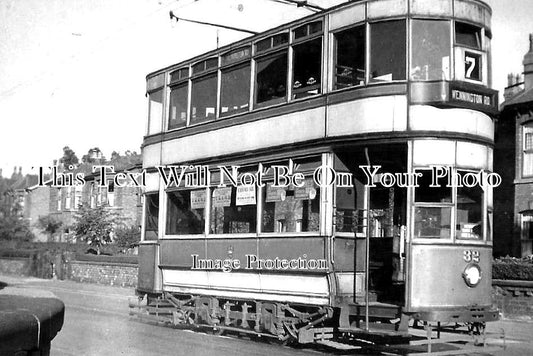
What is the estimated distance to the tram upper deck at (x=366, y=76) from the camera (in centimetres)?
993

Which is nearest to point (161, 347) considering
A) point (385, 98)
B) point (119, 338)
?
point (119, 338)

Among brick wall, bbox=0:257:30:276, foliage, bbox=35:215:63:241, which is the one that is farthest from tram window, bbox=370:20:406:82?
foliage, bbox=35:215:63:241

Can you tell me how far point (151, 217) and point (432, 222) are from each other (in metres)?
7.14

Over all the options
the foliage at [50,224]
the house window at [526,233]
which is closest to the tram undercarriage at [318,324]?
the house window at [526,233]

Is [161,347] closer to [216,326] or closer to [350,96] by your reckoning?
[216,326]

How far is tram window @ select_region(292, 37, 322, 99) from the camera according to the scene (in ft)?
36.4

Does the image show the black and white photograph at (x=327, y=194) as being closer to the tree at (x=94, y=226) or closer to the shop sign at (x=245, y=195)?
the shop sign at (x=245, y=195)

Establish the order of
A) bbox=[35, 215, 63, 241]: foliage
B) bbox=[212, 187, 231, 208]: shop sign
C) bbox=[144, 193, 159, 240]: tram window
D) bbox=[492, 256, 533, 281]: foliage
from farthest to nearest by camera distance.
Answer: bbox=[35, 215, 63, 241]: foliage < bbox=[492, 256, 533, 281]: foliage < bbox=[144, 193, 159, 240]: tram window < bbox=[212, 187, 231, 208]: shop sign

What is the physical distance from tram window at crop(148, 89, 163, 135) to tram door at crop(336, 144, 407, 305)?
18.7 feet

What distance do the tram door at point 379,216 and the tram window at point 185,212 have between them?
3593 millimetres

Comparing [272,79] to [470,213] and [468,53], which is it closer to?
[468,53]

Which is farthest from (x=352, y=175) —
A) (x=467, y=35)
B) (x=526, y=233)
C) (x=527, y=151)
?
(x=527, y=151)

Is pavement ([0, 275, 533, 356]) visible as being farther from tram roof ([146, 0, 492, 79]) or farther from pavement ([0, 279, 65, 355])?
tram roof ([146, 0, 492, 79])

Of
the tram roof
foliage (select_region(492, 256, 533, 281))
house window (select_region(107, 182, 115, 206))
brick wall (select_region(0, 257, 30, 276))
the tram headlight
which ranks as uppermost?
the tram roof
